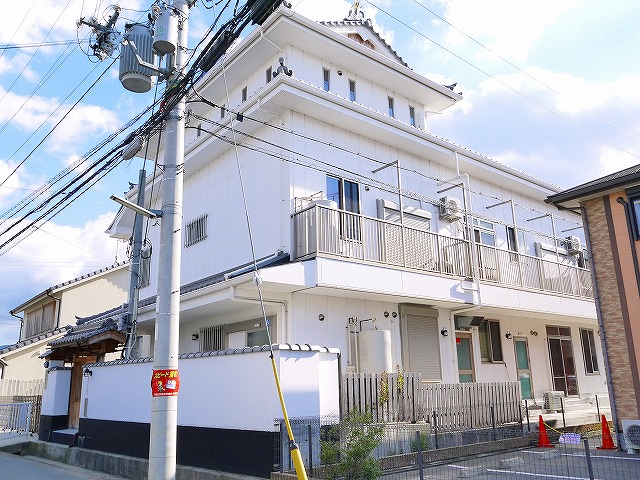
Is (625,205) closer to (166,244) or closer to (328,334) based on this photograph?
(328,334)

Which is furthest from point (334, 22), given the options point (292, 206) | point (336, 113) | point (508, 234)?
point (508, 234)

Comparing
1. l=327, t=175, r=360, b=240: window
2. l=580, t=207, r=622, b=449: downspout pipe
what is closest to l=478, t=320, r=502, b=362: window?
l=580, t=207, r=622, b=449: downspout pipe

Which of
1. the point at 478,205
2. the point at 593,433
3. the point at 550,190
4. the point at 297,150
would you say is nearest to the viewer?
the point at 297,150

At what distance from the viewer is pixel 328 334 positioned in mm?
12031

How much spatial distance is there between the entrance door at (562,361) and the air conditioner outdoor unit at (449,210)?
5.78 m

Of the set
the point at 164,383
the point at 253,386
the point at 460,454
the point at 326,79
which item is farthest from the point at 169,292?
the point at 326,79

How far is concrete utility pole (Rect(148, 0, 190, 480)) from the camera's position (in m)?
6.75

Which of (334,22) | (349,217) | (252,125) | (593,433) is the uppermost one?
(334,22)

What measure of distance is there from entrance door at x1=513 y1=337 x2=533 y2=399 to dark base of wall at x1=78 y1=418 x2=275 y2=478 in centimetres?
1089

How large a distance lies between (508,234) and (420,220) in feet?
15.5

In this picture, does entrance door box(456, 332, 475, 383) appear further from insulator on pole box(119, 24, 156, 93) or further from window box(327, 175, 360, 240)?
insulator on pole box(119, 24, 156, 93)

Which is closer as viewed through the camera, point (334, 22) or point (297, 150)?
point (297, 150)

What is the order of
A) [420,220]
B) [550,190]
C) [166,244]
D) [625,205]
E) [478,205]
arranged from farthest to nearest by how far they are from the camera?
[550,190]
[478,205]
[420,220]
[625,205]
[166,244]

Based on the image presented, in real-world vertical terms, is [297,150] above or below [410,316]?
above
